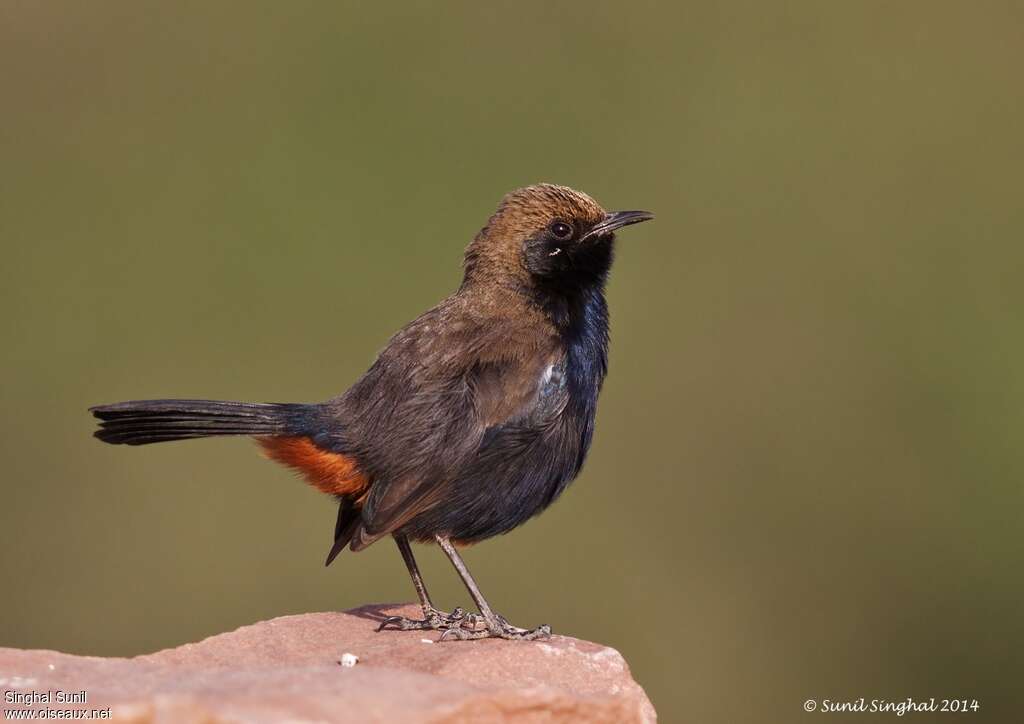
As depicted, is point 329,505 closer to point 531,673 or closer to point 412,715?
point 531,673

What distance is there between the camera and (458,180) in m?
12.5

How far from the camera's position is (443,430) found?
6.29 metres

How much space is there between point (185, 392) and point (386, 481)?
5.18m

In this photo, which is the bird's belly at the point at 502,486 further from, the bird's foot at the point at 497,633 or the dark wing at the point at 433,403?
the bird's foot at the point at 497,633

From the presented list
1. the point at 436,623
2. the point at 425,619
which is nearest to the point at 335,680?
the point at 436,623

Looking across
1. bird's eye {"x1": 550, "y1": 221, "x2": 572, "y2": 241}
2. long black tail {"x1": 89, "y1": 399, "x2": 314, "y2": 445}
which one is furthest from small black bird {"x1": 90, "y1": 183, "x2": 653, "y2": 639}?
bird's eye {"x1": 550, "y1": 221, "x2": 572, "y2": 241}

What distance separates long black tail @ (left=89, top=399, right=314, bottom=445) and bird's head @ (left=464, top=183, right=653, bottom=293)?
3.51 ft

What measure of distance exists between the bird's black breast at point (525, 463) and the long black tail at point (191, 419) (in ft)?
2.09

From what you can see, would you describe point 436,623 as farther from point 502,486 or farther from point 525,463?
point 525,463

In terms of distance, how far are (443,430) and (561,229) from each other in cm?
112

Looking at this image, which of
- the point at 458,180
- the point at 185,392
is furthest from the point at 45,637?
the point at 458,180

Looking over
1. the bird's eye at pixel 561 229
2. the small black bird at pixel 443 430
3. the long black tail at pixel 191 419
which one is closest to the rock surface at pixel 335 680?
the small black bird at pixel 443 430

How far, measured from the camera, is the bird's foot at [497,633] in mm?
6066

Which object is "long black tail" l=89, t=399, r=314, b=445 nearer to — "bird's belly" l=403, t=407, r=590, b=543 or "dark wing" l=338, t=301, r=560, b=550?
"dark wing" l=338, t=301, r=560, b=550
